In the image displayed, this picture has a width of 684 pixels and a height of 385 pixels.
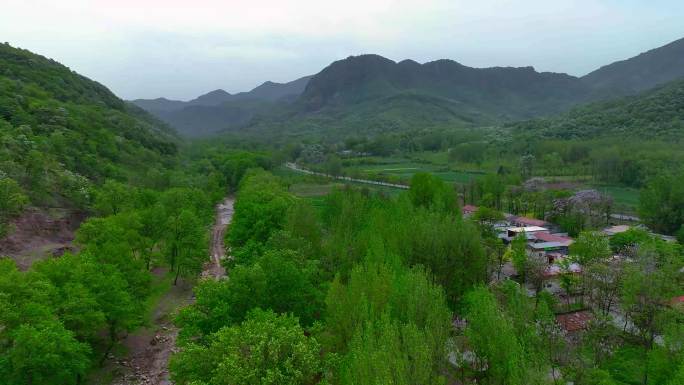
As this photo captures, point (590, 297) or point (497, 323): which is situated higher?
point (497, 323)

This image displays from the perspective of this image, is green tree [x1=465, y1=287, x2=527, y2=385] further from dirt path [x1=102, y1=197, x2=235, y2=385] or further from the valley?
dirt path [x1=102, y1=197, x2=235, y2=385]

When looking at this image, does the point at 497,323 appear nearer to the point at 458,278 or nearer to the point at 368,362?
the point at 368,362

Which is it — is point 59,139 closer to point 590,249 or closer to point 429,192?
point 429,192

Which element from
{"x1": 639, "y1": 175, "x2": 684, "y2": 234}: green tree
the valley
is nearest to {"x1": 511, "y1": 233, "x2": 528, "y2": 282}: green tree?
the valley

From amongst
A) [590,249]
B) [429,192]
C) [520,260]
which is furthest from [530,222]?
[520,260]

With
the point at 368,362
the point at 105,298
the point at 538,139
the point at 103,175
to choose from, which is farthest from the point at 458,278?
the point at 538,139

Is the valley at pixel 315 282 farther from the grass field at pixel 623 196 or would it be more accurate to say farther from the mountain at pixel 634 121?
the mountain at pixel 634 121
